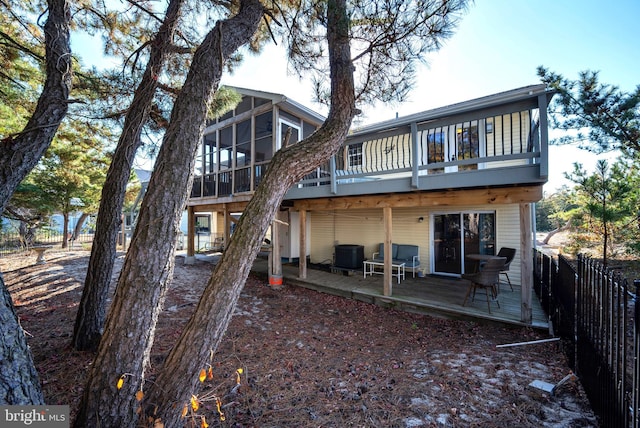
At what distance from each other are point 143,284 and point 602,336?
377 cm

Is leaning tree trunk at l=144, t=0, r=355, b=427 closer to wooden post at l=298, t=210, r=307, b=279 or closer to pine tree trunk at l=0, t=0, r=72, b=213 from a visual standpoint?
pine tree trunk at l=0, t=0, r=72, b=213

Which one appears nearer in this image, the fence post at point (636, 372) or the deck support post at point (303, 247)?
the fence post at point (636, 372)

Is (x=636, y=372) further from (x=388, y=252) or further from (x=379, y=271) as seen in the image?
(x=379, y=271)

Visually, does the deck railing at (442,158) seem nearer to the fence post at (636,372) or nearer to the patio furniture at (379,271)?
the patio furniture at (379,271)

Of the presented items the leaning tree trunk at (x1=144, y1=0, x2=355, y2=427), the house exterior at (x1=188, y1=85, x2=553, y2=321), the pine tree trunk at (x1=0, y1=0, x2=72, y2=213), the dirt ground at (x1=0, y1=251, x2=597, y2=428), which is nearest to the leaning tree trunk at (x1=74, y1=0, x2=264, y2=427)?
the leaning tree trunk at (x1=144, y1=0, x2=355, y2=427)

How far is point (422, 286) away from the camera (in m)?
6.71

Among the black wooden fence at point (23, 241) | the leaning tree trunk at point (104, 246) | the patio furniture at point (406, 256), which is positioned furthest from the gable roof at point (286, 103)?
the black wooden fence at point (23, 241)

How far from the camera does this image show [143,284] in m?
1.81

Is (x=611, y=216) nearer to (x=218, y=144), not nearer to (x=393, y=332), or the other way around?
(x=393, y=332)

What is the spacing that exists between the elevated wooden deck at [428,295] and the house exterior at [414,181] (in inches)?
13.4

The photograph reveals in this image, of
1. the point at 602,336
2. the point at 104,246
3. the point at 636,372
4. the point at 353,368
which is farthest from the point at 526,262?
the point at 104,246

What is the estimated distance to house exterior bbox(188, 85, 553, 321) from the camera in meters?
4.46

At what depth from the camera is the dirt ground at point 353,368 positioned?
256cm

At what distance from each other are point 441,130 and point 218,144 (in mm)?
6995
